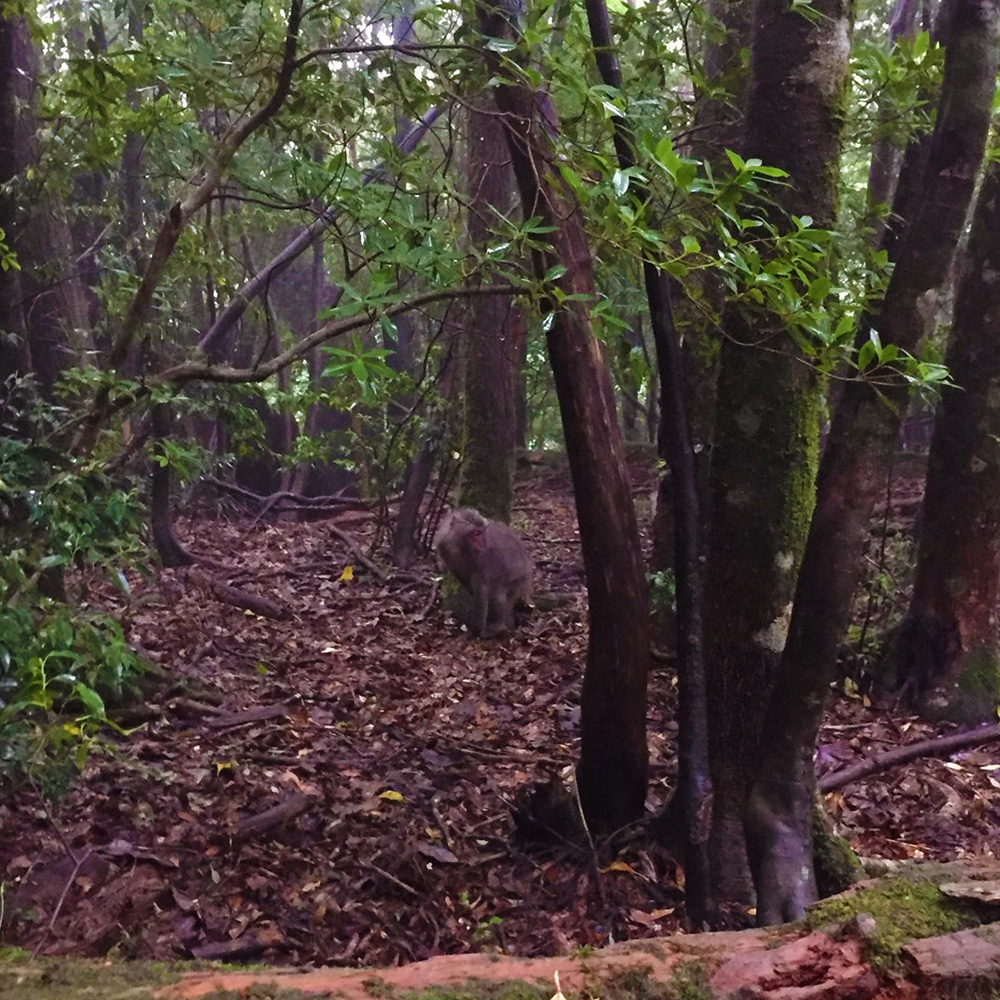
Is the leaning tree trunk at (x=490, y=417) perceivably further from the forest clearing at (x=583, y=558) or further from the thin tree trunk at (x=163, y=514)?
the thin tree trunk at (x=163, y=514)

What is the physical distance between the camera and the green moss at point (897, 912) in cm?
150

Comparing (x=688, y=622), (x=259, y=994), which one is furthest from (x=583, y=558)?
(x=259, y=994)

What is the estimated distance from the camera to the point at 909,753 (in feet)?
15.3

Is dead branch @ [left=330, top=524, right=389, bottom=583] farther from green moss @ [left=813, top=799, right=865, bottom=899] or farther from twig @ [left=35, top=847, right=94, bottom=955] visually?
green moss @ [left=813, top=799, right=865, bottom=899]

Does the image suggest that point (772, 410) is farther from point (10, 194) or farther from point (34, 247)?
point (34, 247)

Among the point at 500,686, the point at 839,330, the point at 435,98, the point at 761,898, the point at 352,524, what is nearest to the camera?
the point at 839,330

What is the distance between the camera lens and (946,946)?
1.46 meters

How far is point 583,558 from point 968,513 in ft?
7.85

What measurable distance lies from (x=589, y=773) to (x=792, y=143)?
9.03 ft

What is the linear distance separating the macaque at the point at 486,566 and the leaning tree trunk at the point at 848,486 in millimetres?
4407

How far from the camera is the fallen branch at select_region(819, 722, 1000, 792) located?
4414mm

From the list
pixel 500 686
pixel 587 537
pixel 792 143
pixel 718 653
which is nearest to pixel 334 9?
pixel 792 143

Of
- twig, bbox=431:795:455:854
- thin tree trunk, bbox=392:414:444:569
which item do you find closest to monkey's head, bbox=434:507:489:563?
thin tree trunk, bbox=392:414:444:569

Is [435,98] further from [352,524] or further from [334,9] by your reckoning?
[352,524]
